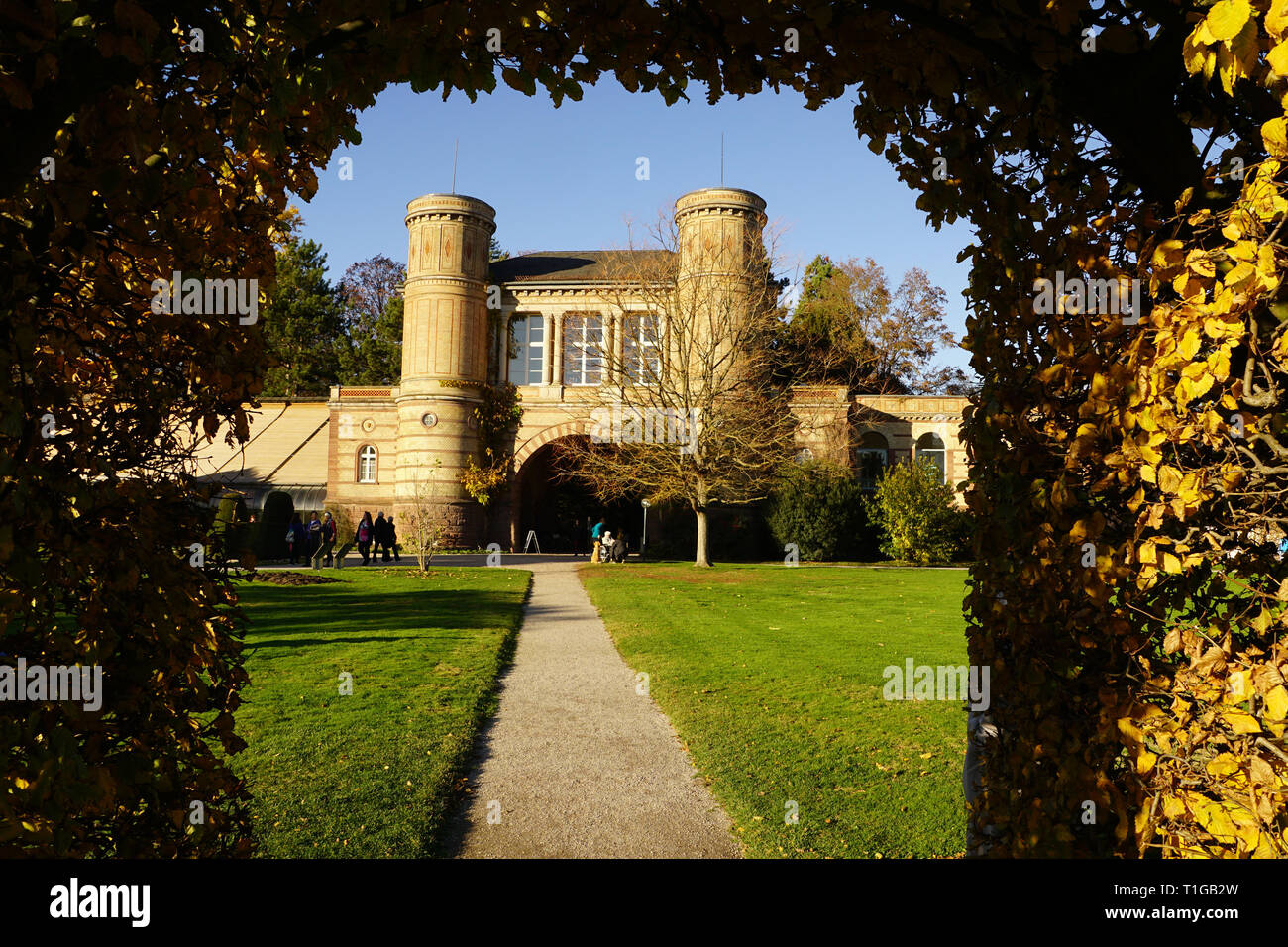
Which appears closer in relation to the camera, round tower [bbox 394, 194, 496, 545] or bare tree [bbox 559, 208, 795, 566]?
bare tree [bbox 559, 208, 795, 566]

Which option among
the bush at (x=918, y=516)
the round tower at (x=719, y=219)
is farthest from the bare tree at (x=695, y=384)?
the bush at (x=918, y=516)

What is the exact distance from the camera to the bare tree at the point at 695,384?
28.0m

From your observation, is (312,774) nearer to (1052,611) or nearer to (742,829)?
(742,829)

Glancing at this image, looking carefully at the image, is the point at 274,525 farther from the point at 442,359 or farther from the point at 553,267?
the point at 553,267

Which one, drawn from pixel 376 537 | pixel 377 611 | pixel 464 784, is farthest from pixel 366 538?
pixel 464 784

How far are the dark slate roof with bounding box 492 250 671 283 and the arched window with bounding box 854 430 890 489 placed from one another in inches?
575

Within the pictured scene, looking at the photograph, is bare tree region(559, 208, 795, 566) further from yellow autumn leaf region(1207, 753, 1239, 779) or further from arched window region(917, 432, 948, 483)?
yellow autumn leaf region(1207, 753, 1239, 779)

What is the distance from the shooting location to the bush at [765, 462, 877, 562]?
3225 cm

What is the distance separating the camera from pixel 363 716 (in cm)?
796

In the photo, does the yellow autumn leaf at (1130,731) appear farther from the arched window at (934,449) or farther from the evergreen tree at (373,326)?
the evergreen tree at (373,326)

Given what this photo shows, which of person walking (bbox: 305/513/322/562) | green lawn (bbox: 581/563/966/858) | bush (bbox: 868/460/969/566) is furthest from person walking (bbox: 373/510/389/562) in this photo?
bush (bbox: 868/460/969/566)

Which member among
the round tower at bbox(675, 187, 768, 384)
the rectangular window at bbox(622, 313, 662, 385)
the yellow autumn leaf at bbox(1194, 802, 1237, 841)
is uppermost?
the round tower at bbox(675, 187, 768, 384)

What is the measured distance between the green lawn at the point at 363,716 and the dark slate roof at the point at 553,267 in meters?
25.9
